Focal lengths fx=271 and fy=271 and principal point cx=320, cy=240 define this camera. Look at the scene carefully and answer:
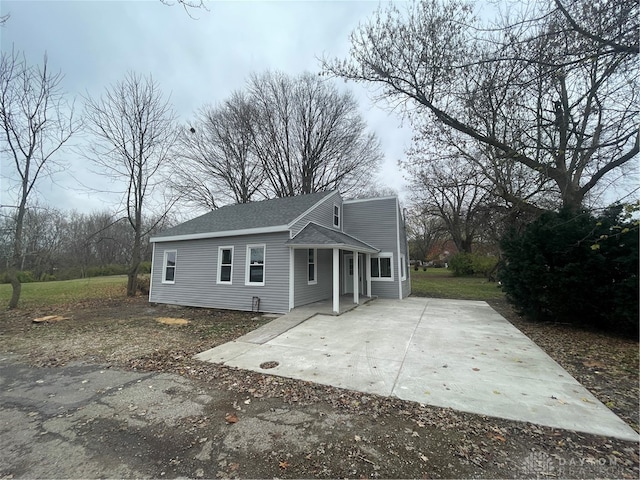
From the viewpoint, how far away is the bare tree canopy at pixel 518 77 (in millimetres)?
5113

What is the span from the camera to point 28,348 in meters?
6.16

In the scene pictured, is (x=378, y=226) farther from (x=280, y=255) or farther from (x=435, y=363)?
(x=435, y=363)

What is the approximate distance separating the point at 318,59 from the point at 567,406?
1102 cm

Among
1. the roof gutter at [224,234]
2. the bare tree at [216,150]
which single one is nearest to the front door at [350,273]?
the roof gutter at [224,234]

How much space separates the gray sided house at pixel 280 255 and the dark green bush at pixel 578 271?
5.30m

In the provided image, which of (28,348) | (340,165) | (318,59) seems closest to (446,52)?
(318,59)

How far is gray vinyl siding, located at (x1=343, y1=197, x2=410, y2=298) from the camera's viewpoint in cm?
1323

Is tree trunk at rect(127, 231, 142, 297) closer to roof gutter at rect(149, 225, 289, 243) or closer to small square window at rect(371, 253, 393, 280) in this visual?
roof gutter at rect(149, 225, 289, 243)

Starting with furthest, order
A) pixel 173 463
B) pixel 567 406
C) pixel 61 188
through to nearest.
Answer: pixel 61 188, pixel 567 406, pixel 173 463

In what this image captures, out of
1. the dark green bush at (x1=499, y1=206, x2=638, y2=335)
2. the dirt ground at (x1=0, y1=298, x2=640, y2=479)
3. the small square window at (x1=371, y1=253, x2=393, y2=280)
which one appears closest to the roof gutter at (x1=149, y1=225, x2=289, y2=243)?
the dirt ground at (x1=0, y1=298, x2=640, y2=479)

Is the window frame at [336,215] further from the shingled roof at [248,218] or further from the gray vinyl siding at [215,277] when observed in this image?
the gray vinyl siding at [215,277]

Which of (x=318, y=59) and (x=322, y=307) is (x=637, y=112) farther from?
(x=322, y=307)

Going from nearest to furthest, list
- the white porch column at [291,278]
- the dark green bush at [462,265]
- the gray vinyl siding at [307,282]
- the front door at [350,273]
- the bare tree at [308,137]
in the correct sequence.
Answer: the white porch column at [291,278]
the gray vinyl siding at [307,282]
the front door at [350,273]
the bare tree at [308,137]
the dark green bush at [462,265]

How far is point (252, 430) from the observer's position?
2.91m
